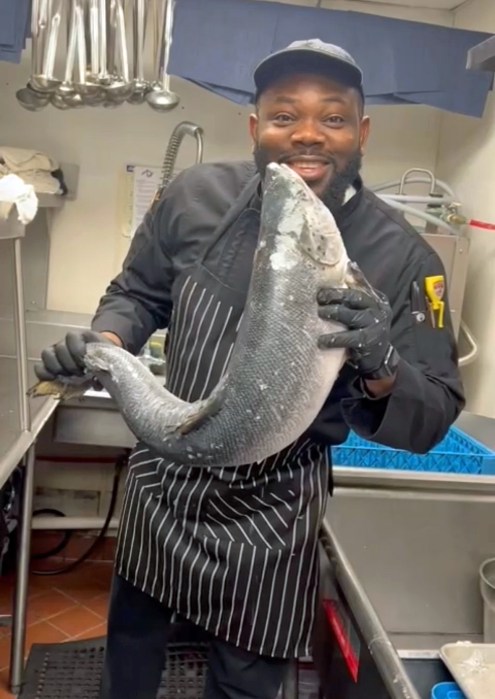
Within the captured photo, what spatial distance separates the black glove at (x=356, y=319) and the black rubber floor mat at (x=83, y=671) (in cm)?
169

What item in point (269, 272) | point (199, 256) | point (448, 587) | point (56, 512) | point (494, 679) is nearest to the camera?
point (269, 272)

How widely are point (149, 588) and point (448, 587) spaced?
0.78 metres

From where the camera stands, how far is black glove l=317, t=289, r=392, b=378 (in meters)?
0.91

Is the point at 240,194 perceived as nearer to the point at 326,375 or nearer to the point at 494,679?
the point at 326,375

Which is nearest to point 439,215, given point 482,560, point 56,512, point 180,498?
point 482,560

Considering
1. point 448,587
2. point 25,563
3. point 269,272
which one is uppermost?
point 269,272

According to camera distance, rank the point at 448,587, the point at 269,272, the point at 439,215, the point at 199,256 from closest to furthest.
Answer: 1. the point at 269,272
2. the point at 199,256
3. the point at 448,587
4. the point at 439,215

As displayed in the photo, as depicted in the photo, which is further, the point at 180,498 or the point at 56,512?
the point at 56,512

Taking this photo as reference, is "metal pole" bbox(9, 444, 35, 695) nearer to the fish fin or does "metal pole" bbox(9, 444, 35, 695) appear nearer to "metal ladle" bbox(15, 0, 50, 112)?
"metal ladle" bbox(15, 0, 50, 112)

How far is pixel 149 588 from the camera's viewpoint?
136 centimetres

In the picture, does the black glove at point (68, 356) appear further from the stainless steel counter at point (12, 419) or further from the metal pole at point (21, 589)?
the metal pole at point (21, 589)

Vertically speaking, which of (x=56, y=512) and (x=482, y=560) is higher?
(x=482, y=560)

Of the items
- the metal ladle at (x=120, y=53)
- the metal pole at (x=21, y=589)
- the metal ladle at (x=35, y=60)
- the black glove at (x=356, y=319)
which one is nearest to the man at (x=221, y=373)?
the black glove at (x=356, y=319)

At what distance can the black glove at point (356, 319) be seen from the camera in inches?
35.9
